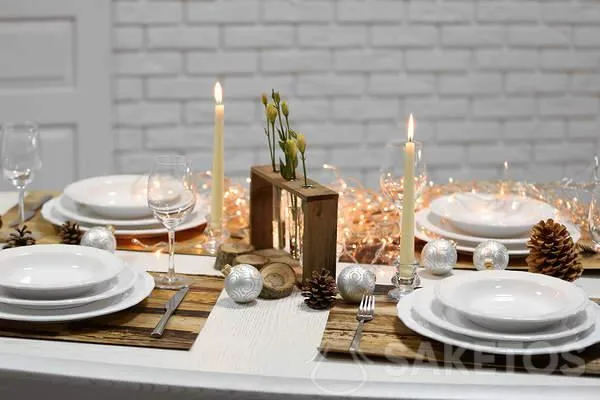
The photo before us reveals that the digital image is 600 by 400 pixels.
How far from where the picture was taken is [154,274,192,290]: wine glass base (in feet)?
5.33

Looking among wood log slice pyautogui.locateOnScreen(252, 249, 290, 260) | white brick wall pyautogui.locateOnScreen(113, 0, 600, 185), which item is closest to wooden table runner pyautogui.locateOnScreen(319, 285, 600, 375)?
wood log slice pyautogui.locateOnScreen(252, 249, 290, 260)

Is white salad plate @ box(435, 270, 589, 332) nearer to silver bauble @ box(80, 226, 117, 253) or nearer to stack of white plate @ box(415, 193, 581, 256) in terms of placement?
stack of white plate @ box(415, 193, 581, 256)

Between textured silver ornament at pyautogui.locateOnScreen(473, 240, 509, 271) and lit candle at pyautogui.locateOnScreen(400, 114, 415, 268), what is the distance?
19 cm

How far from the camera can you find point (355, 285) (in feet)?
5.07

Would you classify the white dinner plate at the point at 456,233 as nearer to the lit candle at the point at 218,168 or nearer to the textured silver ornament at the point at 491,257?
the textured silver ornament at the point at 491,257

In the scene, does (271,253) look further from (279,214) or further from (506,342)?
(506,342)

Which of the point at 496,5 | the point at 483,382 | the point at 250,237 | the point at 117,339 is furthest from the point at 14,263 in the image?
the point at 496,5

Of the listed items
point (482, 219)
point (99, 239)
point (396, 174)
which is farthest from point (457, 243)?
point (99, 239)

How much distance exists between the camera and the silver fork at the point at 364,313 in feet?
4.56

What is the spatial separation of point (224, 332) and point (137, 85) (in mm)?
2106

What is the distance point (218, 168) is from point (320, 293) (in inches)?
16.0

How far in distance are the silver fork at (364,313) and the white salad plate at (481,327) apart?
0.07 m

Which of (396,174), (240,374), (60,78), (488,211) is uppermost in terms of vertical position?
(60,78)

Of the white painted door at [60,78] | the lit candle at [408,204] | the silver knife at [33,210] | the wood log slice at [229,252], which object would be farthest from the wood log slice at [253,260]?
the white painted door at [60,78]
